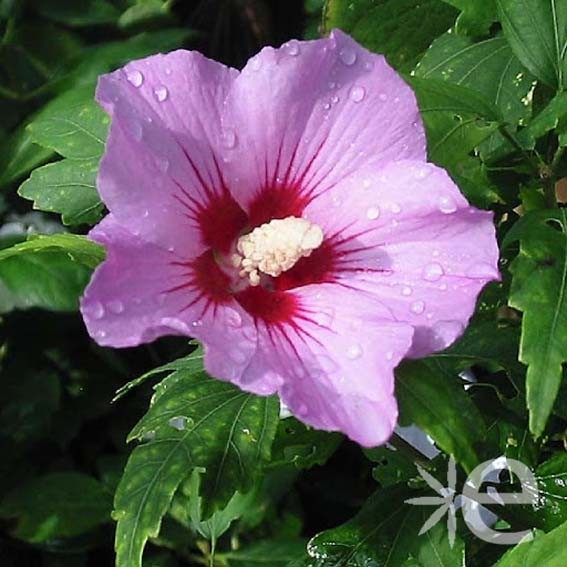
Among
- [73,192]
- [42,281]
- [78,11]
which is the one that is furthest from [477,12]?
[78,11]

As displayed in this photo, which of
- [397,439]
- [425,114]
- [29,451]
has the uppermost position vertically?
[425,114]

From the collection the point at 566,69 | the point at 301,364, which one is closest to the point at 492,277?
the point at 301,364

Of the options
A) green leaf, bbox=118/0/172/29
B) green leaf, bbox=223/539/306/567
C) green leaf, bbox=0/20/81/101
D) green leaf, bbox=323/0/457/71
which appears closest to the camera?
green leaf, bbox=323/0/457/71

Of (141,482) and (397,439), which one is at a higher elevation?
(141,482)

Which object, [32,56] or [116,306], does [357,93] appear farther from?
[32,56]

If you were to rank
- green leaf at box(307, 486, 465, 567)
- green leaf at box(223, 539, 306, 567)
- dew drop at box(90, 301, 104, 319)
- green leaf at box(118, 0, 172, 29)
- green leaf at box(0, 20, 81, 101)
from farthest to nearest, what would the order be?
green leaf at box(118, 0, 172, 29)
green leaf at box(0, 20, 81, 101)
green leaf at box(223, 539, 306, 567)
green leaf at box(307, 486, 465, 567)
dew drop at box(90, 301, 104, 319)

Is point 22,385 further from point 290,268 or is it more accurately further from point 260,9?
point 260,9

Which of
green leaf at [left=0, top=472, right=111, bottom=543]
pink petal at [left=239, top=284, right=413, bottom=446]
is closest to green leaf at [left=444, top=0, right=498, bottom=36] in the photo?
pink petal at [left=239, top=284, right=413, bottom=446]

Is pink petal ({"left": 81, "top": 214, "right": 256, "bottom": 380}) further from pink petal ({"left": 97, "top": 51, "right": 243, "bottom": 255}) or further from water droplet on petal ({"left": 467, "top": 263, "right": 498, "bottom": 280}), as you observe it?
water droplet on petal ({"left": 467, "top": 263, "right": 498, "bottom": 280})
